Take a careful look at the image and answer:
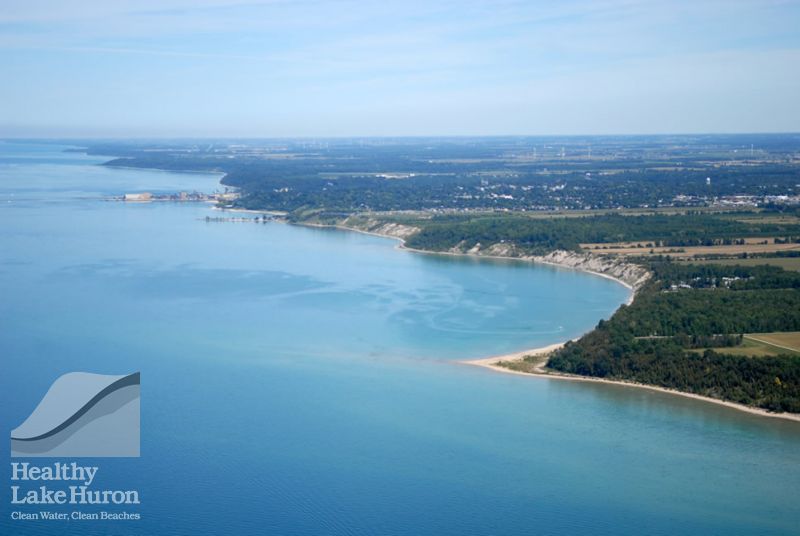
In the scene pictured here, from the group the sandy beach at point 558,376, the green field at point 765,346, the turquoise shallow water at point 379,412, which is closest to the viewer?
the turquoise shallow water at point 379,412

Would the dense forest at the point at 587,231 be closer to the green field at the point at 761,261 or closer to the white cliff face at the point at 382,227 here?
the white cliff face at the point at 382,227

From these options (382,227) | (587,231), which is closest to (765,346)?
(587,231)

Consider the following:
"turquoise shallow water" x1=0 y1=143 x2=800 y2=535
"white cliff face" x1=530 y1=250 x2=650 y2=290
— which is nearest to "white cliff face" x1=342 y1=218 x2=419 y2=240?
"white cliff face" x1=530 y1=250 x2=650 y2=290

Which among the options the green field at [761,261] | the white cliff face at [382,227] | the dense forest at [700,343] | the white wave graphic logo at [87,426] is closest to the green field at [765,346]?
the dense forest at [700,343]

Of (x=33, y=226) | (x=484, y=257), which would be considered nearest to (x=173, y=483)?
(x=484, y=257)

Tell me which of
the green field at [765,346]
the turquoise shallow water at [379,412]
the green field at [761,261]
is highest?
the green field at [761,261]

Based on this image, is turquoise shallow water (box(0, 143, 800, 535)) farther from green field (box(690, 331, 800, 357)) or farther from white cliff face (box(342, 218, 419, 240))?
white cliff face (box(342, 218, 419, 240))

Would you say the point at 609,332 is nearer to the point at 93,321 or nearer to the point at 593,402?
the point at 593,402
